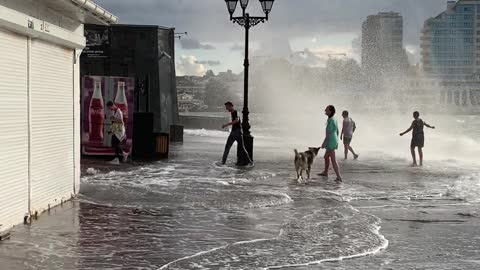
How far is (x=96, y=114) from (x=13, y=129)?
1002 cm

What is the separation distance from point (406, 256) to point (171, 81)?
1085 inches

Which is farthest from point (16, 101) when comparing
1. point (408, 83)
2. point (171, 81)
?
point (408, 83)

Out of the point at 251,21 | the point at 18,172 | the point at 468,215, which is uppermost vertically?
the point at 251,21

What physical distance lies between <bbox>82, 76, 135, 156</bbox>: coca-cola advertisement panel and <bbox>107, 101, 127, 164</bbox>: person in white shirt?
27cm

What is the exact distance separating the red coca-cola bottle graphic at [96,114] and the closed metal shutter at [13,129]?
9.35 m

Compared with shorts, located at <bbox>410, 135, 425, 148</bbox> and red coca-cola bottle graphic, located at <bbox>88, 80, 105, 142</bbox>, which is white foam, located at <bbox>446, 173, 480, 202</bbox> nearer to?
shorts, located at <bbox>410, 135, 425, 148</bbox>

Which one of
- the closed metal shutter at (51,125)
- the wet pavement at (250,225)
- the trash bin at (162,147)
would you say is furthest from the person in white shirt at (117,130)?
the closed metal shutter at (51,125)

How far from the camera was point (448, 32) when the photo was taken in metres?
84.9

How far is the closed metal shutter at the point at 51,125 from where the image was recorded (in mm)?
8758

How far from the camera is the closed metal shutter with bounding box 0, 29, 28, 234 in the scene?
24.7 ft

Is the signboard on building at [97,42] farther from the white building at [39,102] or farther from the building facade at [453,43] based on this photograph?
the building facade at [453,43]

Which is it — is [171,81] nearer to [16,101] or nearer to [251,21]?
[251,21]

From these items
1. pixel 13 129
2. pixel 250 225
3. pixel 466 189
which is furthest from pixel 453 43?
pixel 13 129

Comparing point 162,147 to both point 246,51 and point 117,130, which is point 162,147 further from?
point 246,51
